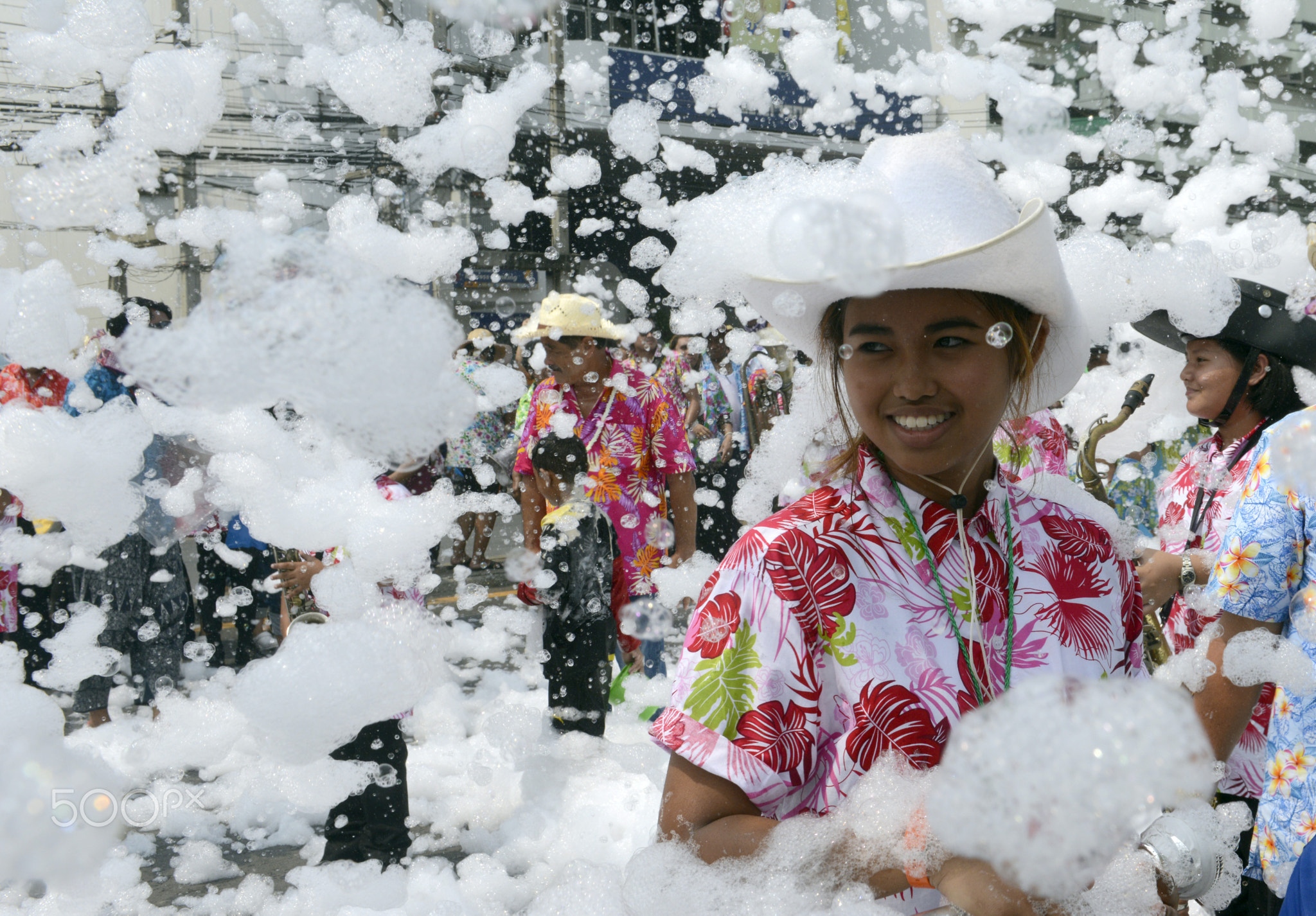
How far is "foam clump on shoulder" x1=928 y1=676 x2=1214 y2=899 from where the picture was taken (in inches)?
34.4

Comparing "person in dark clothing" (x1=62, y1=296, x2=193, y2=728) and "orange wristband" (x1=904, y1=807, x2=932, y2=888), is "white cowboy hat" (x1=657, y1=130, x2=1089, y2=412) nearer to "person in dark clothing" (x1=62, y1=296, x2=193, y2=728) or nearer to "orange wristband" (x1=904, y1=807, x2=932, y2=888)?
"orange wristband" (x1=904, y1=807, x2=932, y2=888)

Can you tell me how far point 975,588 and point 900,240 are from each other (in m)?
0.45

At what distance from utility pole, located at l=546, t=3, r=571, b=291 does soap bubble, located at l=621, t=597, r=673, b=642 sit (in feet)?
29.1

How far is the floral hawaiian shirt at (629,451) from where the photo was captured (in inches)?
159

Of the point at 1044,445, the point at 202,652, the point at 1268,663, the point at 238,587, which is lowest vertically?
the point at 202,652

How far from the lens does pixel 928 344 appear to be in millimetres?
1223

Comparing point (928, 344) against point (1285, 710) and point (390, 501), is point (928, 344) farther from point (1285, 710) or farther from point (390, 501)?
point (390, 501)

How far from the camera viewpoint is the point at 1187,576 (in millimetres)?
2537

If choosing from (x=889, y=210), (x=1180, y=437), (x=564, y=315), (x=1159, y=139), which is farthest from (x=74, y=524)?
(x=1159, y=139)

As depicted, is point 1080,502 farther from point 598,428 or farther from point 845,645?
point 598,428

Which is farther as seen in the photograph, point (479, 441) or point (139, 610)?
point (479, 441)

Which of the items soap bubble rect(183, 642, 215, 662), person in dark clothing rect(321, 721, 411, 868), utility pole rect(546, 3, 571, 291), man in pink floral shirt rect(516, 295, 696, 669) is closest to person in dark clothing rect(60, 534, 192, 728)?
soap bubble rect(183, 642, 215, 662)
